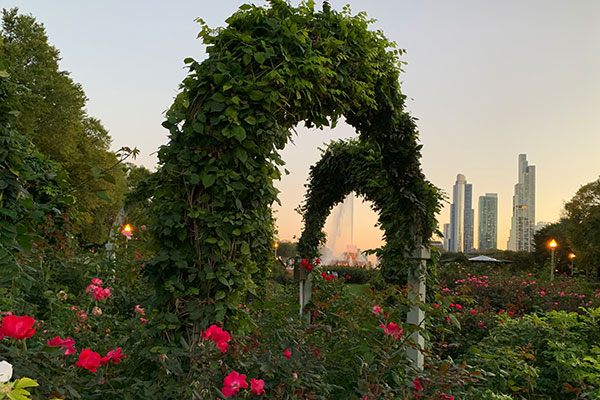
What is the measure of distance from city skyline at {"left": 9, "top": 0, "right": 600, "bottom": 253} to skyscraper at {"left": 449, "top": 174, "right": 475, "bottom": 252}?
358 ft

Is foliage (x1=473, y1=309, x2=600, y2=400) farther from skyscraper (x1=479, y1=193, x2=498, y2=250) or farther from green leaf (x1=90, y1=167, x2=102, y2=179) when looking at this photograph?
skyscraper (x1=479, y1=193, x2=498, y2=250)

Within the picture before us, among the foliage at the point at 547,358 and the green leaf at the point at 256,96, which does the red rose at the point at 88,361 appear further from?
the foliage at the point at 547,358

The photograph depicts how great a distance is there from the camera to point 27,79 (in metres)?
16.6

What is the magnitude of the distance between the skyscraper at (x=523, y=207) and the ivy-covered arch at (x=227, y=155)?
82791 millimetres

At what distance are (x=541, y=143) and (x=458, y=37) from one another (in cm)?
833

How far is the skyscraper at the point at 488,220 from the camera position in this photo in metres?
110

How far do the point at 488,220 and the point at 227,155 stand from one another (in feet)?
425

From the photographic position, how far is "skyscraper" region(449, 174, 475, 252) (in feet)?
392

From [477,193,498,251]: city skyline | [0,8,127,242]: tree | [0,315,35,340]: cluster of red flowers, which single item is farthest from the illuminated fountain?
[477,193,498,251]: city skyline

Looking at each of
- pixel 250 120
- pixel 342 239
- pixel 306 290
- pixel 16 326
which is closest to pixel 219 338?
pixel 16 326

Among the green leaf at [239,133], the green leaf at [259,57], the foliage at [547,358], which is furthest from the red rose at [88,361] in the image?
the foliage at [547,358]

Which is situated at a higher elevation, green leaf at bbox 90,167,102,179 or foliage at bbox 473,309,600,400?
green leaf at bbox 90,167,102,179

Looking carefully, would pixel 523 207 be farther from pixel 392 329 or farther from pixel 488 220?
pixel 392 329

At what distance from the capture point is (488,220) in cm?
11975
